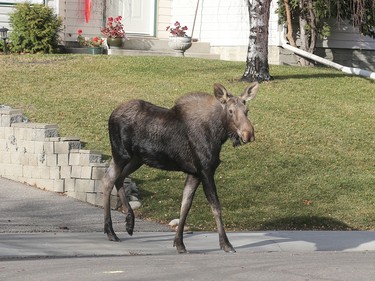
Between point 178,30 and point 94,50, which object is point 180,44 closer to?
point 178,30

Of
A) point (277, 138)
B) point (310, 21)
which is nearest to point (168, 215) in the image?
point (277, 138)

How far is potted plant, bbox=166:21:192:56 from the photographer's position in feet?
89.5

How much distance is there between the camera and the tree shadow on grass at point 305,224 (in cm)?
1455

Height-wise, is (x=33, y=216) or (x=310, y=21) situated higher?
(x=310, y=21)

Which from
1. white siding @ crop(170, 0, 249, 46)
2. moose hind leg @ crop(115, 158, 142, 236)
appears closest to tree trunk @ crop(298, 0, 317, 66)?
white siding @ crop(170, 0, 249, 46)

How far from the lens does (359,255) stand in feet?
39.5

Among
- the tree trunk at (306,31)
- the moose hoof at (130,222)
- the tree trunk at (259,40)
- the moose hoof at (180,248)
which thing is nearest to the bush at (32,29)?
the tree trunk at (259,40)

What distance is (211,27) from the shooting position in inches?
1139

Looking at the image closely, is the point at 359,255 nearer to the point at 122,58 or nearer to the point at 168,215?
the point at 168,215

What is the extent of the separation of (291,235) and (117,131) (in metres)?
2.98

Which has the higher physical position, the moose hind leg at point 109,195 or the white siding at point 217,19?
the white siding at point 217,19

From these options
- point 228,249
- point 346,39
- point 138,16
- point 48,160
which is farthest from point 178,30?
point 228,249

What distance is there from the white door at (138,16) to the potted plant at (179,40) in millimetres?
1733

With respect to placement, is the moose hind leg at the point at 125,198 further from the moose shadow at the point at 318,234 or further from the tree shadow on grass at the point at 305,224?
the tree shadow on grass at the point at 305,224
